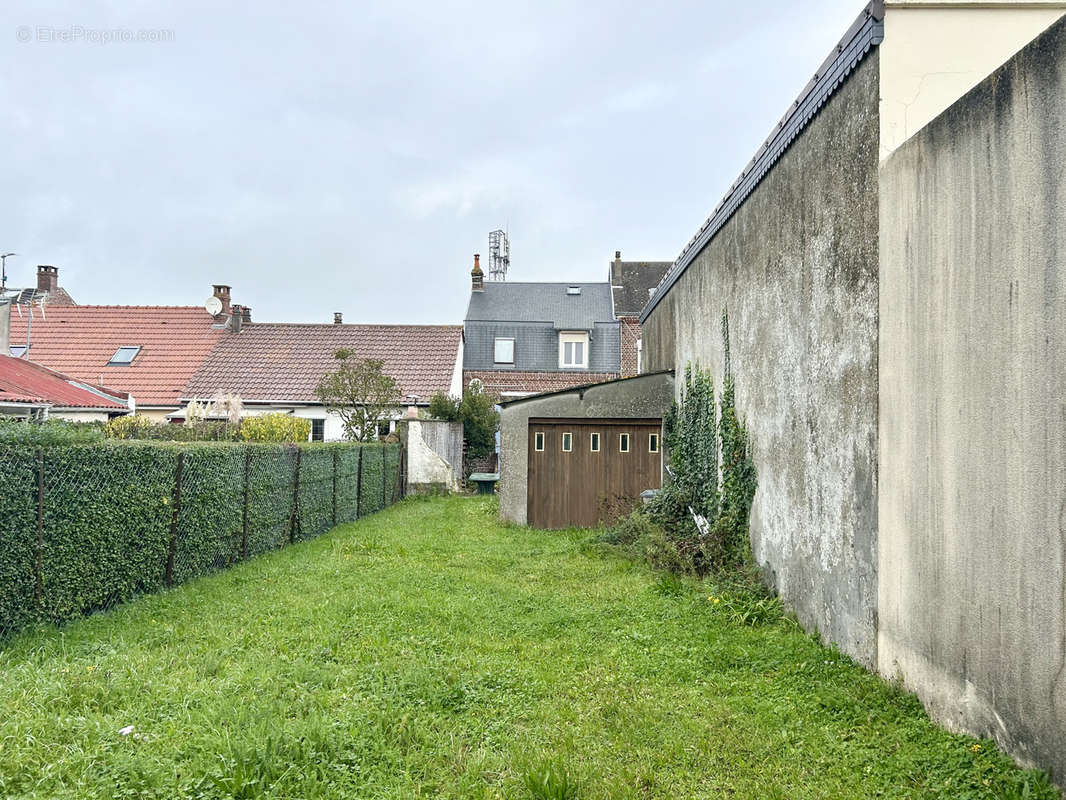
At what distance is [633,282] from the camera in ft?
121

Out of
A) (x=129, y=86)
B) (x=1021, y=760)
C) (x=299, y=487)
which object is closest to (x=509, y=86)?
(x=129, y=86)

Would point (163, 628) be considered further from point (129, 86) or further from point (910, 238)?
point (129, 86)

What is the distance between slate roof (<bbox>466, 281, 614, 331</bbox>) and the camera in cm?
3062

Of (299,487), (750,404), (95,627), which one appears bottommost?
(95,627)

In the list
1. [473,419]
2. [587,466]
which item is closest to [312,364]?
[473,419]

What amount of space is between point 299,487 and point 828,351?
9.30m

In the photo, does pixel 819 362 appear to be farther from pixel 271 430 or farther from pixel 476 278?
pixel 476 278

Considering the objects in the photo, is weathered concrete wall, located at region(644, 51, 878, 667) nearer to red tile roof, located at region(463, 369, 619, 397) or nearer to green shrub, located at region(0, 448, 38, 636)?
green shrub, located at region(0, 448, 38, 636)

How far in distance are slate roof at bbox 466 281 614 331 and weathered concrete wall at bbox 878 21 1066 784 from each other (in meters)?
25.8

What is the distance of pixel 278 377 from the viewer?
85.3 feet

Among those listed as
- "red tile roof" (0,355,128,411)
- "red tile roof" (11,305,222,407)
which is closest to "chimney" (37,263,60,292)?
"red tile roof" (11,305,222,407)

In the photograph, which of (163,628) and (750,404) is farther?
(750,404)

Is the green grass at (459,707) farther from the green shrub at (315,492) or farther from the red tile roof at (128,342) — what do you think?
the red tile roof at (128,342)

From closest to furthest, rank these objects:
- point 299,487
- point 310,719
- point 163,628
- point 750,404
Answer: point 310,719 → point 163,628 → point 750,404 → point 299,487
